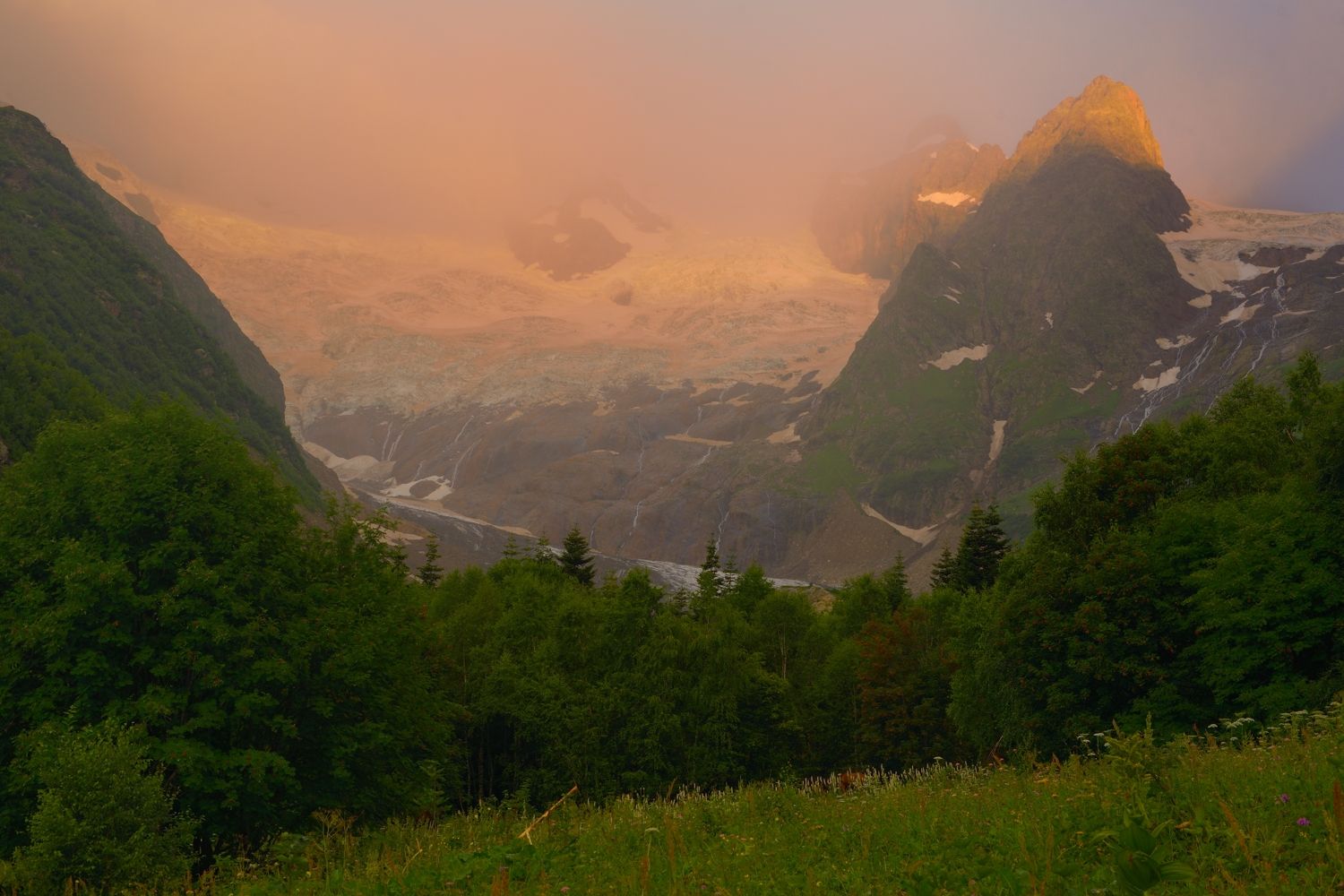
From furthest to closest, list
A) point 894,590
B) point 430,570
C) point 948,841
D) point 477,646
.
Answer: point 430,570, point 894,590, point 477,646, point 948,841

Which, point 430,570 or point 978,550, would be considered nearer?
point 978,550

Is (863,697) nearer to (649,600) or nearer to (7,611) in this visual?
(649,600)

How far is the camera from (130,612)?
2644 cm

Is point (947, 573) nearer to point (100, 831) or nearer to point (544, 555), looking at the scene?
point (544, 555)

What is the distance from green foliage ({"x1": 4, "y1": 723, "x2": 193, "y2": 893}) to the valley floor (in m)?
2.38

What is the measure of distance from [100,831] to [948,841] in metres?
13.8

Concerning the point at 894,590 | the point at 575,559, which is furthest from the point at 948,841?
the point at 575,559

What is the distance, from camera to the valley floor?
718 cm

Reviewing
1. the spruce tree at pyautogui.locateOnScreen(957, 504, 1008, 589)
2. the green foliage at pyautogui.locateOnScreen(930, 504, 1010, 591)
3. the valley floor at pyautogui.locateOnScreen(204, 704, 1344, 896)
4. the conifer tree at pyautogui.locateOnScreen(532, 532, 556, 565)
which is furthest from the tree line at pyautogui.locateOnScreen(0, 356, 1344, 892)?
the conifer tree at pyautogui.locateOnScreen(532, 532, 556, 565)

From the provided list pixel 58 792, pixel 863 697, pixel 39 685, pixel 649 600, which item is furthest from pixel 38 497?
pixel 863 697

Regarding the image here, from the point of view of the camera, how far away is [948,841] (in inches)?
373

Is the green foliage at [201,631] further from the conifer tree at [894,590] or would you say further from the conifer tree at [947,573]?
the conifer tree at [894,590]

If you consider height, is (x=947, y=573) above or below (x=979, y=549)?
below

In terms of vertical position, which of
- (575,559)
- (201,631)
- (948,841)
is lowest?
(575,559)
